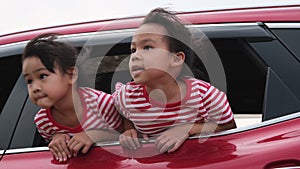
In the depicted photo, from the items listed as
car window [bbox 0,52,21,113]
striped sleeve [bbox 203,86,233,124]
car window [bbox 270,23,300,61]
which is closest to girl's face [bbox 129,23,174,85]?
striped sleeve [bbox 203,86,233,124]

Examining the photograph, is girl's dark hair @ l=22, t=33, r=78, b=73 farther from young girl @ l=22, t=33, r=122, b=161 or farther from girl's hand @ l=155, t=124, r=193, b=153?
girl's hand @ l=155, t=124, r=193, b=153

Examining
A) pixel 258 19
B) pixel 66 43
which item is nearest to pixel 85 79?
pixel 66 43

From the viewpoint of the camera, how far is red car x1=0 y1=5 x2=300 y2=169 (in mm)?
3285

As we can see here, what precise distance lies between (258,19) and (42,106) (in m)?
1.04

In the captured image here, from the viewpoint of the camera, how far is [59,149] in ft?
11.5

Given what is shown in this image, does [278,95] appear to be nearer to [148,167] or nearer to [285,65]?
[285,65]

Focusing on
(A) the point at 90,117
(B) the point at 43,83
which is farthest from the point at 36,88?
(A) the point at 90,117

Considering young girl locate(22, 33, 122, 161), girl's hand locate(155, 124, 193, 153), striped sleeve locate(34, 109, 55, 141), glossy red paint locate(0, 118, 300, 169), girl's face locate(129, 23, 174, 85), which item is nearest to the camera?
glossy red paint locate(0, 118, 300, 169)

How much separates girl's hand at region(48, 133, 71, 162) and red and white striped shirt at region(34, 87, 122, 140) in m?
0.11

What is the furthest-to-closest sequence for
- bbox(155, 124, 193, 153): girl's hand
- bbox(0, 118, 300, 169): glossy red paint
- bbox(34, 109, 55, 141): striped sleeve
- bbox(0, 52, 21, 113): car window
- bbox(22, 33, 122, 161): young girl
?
bbox(0, 52, 21, 113): car window < bbox(34, 109, 55, 141): striped sleeve < bbox(22, 33, 122, 161): young girl < bbox(155, 124, 193, 153): girl's hand < bbox(0, 118, 300, 169): glossy red paint

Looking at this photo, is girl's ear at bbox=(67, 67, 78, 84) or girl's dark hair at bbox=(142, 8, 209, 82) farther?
girl's ear at bbox=(67, 67, 78, 84)

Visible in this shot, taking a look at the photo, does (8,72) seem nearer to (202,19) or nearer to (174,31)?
(174,31)

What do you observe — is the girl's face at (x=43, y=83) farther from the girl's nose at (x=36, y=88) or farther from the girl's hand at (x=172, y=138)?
the girl's hand at (x=172, y=138)

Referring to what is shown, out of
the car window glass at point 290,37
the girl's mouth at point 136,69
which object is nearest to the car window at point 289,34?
the car window glass at point 290,37
